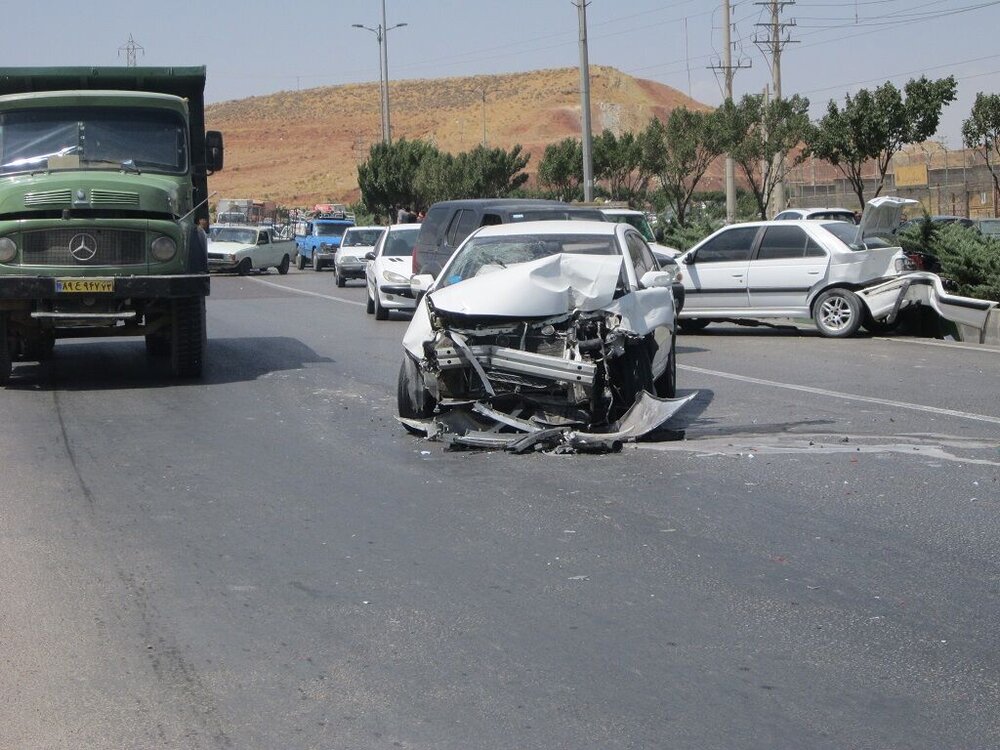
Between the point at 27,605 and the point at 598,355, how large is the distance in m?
4.83

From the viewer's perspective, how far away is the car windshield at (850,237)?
18531 millimetres

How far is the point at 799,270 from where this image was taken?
61.6 feet

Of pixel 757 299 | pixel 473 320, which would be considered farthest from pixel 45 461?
pixel 757 299

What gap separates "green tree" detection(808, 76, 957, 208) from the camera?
32.8 metres

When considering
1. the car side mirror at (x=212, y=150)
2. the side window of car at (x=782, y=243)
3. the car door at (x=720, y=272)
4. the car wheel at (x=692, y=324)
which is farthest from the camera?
the car wheel at (x=692, y=324)

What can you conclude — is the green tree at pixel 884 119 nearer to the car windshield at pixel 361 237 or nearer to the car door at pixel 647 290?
the car windshield at pixel 361 237

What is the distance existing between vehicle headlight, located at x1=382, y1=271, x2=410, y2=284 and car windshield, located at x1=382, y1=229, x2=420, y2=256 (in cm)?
203

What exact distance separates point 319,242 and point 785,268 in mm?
31366

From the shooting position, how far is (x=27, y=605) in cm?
600

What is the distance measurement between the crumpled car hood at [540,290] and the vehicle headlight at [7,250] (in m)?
5.11

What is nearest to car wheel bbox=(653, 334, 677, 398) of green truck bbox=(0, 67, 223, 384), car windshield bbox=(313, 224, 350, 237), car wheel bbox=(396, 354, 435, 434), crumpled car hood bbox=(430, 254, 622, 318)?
crumpled car hood bbox=(430, 254, 622, 318)

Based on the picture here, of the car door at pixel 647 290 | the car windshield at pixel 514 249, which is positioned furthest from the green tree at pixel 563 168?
the car windshield at pixel 514 249

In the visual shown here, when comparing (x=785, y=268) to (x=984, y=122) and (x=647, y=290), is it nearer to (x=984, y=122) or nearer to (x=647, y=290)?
(x=647, y=290)

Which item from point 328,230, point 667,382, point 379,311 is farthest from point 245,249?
point 667,382
